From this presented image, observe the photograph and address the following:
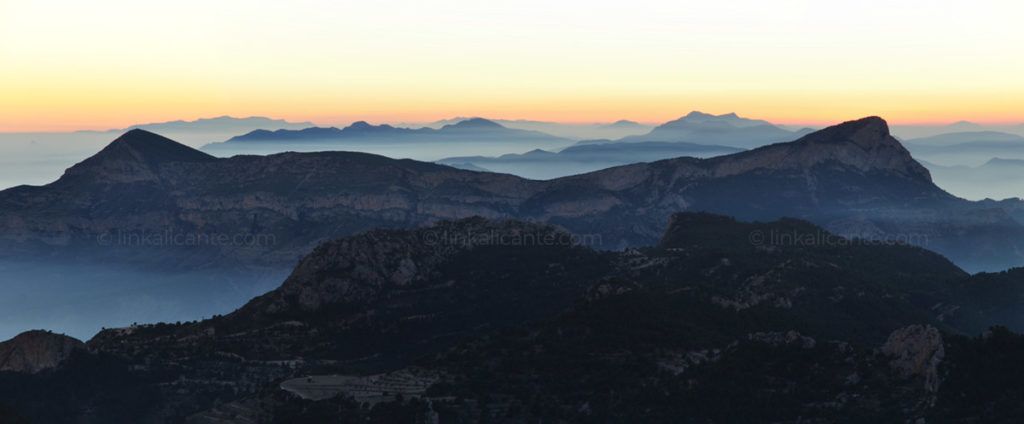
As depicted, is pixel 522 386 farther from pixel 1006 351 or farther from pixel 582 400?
pixel 1006 351

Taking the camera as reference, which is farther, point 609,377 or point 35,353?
point 35,353

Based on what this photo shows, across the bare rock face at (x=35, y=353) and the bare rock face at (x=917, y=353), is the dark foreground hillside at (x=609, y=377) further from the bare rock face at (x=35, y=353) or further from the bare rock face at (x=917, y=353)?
the bare rock face at (x=35, y=353)

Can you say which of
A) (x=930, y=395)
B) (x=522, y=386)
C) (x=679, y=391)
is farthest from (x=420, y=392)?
(x=930, y=395)

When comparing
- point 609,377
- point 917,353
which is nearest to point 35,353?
point 609,377

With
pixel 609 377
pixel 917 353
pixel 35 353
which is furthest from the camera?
pixel 35 353

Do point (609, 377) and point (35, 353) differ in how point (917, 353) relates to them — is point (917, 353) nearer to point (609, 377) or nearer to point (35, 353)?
point (609, 377)

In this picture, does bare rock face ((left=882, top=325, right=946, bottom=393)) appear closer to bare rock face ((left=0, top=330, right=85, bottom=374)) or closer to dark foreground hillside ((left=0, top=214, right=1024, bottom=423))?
dark foreground hillside ((left=0, top=214, right=1024, bottom=423))

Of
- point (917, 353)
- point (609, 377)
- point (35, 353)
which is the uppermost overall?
point (917, 353)
